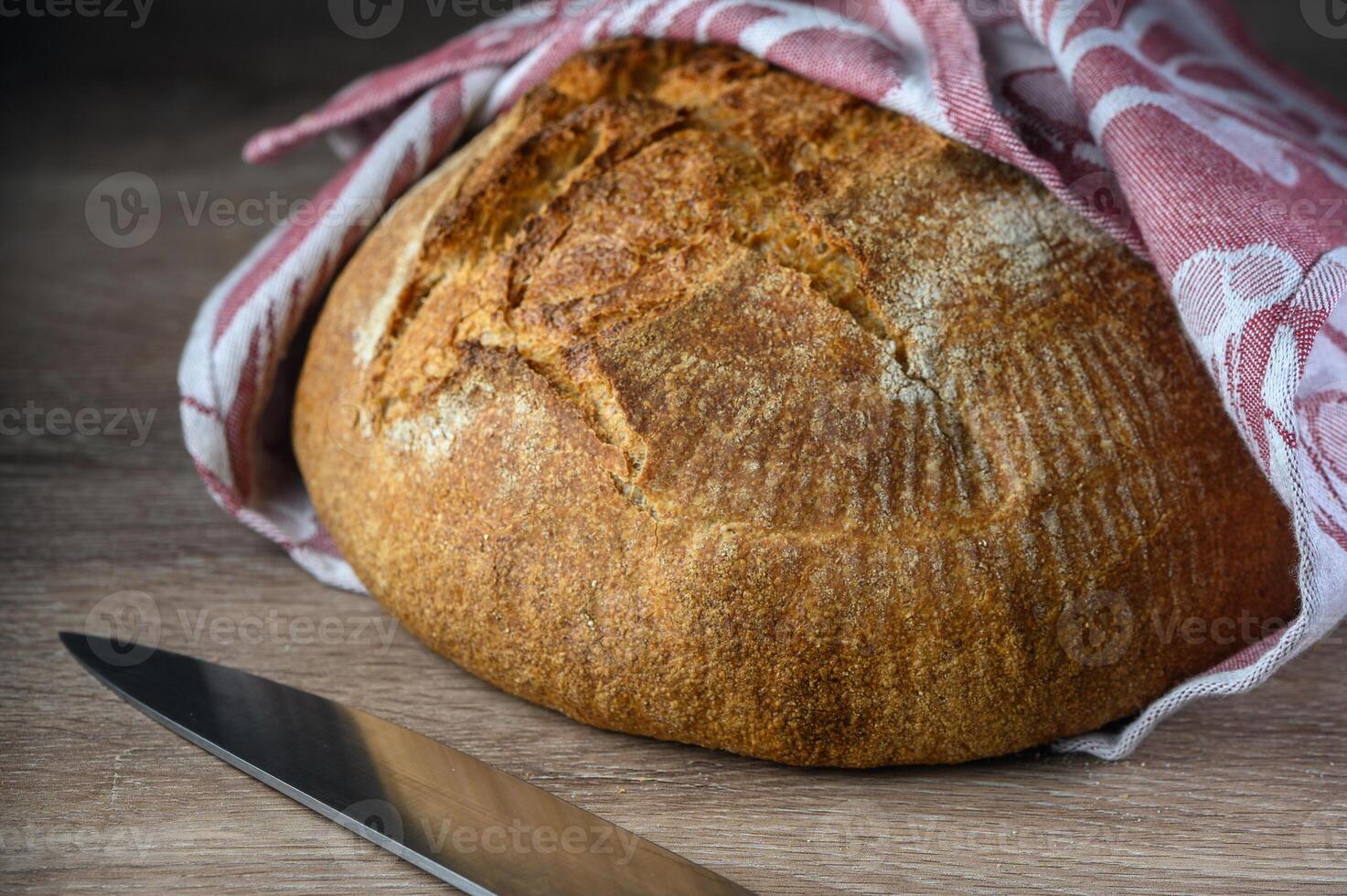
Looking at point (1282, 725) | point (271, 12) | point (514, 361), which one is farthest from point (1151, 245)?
point (271, 12)

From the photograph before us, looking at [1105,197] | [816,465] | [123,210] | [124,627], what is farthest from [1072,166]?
[123,210]

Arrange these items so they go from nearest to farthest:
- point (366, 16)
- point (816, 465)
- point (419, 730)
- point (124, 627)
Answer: point (816, 465) → point (419, 730) → point (124, 627) → point (366, 16)

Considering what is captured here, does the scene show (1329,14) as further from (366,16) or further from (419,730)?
(419,730)

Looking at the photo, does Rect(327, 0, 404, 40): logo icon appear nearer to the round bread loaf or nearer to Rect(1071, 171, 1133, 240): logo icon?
the round bread loaf

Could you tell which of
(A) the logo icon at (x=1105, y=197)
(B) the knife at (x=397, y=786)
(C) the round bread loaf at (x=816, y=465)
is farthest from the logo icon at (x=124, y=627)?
(A) the logo icon at (x=1105, y=197)

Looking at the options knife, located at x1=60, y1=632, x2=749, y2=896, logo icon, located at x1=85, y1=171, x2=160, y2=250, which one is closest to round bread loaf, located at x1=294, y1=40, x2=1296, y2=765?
knife, located at x1=60, y1=632, x2=749, y2=896

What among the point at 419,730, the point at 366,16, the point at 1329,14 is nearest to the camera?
the point at 419,730
